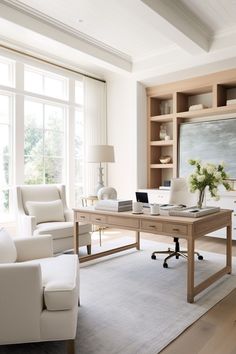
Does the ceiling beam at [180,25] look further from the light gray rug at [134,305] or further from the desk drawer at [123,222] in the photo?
the light gray rug at [134,305]

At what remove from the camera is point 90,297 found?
283 cm

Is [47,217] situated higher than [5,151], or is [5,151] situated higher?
[5,151]

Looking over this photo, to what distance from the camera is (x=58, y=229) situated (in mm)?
3963

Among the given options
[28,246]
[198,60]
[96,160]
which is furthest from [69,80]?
[28,246]

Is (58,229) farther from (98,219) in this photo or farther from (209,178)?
(209,178)

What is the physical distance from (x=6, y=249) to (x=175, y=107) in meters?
4.33

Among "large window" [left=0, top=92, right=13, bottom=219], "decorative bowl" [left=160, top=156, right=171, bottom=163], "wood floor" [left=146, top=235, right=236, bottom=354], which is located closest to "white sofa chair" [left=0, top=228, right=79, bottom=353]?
"wood floor" [left=146, top=235, right=236, bottom=354]

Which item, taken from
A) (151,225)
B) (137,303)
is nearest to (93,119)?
(151,225)

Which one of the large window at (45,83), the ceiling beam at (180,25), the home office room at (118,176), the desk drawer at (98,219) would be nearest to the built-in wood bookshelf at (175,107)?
the home office room at (118,176)

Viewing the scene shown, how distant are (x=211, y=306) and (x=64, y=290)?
146 centimetres

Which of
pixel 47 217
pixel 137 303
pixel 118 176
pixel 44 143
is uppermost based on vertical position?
pixel 44 143

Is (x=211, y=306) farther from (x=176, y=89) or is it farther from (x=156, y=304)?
(x=176, y=89)

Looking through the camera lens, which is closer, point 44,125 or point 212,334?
point 212,334

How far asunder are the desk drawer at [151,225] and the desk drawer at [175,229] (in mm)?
69
